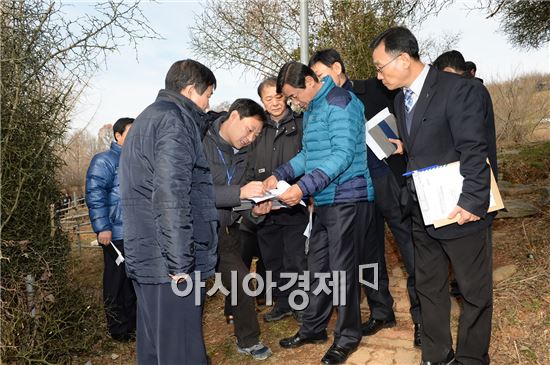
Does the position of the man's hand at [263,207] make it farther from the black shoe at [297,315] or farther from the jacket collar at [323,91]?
the black shoe at [297,315]

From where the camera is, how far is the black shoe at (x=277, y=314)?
4.83 m

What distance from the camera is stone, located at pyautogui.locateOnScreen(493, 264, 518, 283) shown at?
4.86 m

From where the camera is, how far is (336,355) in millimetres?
3707

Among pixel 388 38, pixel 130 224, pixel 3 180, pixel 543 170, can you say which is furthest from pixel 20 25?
pixel 543 170

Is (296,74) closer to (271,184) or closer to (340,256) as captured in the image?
(271,184)

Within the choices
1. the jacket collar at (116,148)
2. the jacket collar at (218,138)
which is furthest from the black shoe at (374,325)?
the jacket collar at (116,148)

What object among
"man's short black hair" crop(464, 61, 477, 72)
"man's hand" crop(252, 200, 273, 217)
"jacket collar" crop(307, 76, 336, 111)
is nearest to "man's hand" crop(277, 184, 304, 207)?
"man's hand" crop(252, 200, 273, 217)

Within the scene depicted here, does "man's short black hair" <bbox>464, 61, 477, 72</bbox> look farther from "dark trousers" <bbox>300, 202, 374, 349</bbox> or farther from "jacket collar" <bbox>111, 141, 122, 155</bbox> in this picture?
"jacket collar" <bbox>111, 141, 122, 155</bbox>

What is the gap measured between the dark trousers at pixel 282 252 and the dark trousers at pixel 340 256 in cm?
82

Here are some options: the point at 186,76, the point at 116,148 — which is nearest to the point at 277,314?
the point at 116,148

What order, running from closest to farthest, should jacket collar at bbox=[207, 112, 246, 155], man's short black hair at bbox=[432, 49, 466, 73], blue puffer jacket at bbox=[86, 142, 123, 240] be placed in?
1. jacket collar at bbox=[207, 112, 246, 155]
2. man's short black hair at bbox=[432, 49, 466, 73]
3. blue puffer jacket at bbox=[86, 142, 123, 240]

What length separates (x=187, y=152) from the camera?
2758 millimetres

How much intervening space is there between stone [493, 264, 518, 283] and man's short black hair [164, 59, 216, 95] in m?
3.48

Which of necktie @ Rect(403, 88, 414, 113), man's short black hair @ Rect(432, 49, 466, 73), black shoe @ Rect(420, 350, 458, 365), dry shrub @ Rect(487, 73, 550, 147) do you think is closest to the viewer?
necktie @ Rect(403, 88, 414, 113)
